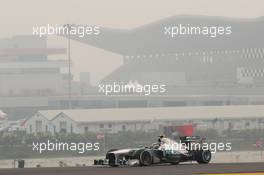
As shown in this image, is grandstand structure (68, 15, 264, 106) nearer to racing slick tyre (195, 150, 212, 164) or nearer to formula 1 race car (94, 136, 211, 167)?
formula 1 race car (94, 136, 211, 167)

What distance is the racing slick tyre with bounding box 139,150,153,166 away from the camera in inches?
1021

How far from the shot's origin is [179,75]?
188ft

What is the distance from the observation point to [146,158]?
1026 inches

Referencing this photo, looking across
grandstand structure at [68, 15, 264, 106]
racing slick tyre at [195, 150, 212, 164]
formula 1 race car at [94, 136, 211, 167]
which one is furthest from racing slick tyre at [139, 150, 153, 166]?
grandstand structure at [68, 15, 264, 106]

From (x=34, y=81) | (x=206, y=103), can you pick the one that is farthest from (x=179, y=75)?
(x=34, y=81)

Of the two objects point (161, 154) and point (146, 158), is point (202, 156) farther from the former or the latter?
point (146, 158)

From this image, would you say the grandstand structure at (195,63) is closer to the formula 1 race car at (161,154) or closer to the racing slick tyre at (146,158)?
the formula 1 race car at (161,154)

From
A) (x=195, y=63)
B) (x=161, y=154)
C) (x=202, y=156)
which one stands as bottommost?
(x=202, y=156)

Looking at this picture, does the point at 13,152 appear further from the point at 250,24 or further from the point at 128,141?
the point at 250,24

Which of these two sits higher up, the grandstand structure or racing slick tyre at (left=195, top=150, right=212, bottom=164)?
the grandstand structure

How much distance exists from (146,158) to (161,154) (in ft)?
2.37

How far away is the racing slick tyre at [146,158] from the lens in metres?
25.9

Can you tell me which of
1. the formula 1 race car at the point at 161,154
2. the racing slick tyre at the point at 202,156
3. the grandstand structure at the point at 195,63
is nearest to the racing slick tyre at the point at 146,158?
the formula 1 race car at the point at 161,154

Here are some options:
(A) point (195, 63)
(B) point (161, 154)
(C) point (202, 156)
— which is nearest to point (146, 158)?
(B) point (161, 154)
